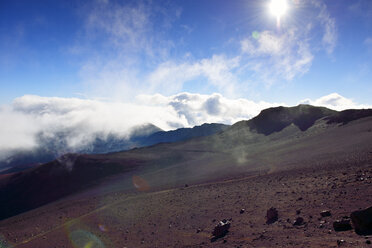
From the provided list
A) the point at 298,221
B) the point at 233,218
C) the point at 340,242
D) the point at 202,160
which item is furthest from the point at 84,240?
the point at 202,160

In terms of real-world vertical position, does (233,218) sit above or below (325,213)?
below

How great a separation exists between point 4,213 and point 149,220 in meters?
49.1

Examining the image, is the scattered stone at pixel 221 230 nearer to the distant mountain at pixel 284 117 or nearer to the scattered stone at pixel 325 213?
the scattered stone at pixel 325 213

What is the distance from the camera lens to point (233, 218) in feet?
48.4

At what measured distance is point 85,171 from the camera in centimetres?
6372

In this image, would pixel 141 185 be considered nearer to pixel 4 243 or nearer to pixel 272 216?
pixel 4 243

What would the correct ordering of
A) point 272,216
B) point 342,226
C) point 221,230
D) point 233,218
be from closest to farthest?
point 342,226, point 221,230, point 272,216, point 233,218

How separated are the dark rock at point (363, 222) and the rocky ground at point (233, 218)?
270 millimetres

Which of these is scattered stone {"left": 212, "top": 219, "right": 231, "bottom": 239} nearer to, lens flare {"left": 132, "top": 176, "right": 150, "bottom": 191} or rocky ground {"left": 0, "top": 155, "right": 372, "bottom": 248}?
rocky ground {"left": 0, "top": 155, "right": 372, "bottom": 248}

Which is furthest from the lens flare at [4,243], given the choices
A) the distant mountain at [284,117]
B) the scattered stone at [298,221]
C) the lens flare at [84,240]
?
the distant mountain at [284,117]

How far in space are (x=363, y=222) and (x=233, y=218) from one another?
7.91 meters

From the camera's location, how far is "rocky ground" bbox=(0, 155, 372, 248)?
33.9ft

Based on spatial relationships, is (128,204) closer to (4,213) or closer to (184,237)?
(184,237)

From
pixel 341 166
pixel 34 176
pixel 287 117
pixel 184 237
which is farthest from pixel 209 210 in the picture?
pixel 287 117
